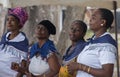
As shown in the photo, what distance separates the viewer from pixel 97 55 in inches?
138

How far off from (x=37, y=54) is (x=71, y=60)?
1.74 ft

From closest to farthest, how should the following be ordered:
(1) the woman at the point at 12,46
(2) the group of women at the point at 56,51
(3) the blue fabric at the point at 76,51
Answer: (2) the group of women at the point at 56,51 → (3) the blue fabric at the point at 76,51 → (1) the woman at the point at 12,46

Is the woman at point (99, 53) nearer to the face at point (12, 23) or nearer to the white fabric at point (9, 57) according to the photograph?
the white fabric at point (9, 57)

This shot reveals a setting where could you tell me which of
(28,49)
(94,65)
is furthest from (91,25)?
(28,49)

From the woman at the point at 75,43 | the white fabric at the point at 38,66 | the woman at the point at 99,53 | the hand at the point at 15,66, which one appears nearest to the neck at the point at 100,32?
the woman at the point at 99,53

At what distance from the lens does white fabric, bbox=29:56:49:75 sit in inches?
162

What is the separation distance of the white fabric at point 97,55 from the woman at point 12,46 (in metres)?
1.12

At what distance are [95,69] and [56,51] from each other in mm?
824

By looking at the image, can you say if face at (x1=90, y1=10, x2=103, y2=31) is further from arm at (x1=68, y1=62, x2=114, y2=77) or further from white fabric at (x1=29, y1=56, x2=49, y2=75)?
white fabric at (x1=29, y1=56, x2=49, y2=75)

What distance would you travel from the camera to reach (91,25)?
12.1 ft

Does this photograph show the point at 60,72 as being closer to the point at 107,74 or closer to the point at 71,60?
the point at 71,60

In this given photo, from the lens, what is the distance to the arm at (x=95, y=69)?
11.2 ft

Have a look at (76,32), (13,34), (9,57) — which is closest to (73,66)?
(76,32)

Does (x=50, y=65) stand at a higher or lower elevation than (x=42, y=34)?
lower
